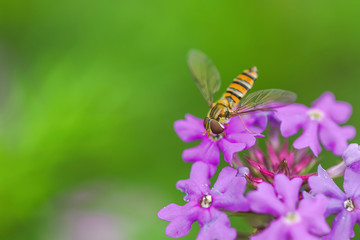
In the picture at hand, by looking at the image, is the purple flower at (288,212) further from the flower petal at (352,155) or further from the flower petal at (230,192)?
the flower petal at (352,155)

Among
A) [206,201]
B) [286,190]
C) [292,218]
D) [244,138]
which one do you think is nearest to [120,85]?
[244,138]

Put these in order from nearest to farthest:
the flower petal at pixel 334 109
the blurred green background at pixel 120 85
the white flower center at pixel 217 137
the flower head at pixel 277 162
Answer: the flower head at pixel 277 162 → the white flower center at pixel 217 137 → the flower petal at pixel 334 109 → the blurred green background at pixel 120 85

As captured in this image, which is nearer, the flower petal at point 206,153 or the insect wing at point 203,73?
the flower petal at point 206,153

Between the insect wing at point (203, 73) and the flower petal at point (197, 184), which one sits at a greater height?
the insect wing at point (203, 73)

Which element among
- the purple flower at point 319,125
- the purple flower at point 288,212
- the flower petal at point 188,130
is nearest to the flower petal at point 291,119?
the purple flower at point 319,125

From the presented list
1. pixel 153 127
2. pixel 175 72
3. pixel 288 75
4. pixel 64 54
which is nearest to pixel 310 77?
pixel 288 75

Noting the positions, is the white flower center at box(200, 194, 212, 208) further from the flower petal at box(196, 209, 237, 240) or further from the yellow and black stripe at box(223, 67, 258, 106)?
the yellow and black stripe at box(223, 67, 258, 106)

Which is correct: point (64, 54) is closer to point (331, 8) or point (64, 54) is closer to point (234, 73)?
point (234, 73)

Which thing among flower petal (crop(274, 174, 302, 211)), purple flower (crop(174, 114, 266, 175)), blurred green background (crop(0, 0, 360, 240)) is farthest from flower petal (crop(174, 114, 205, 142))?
blurred green background (crop(0, 0, 360, 240))
